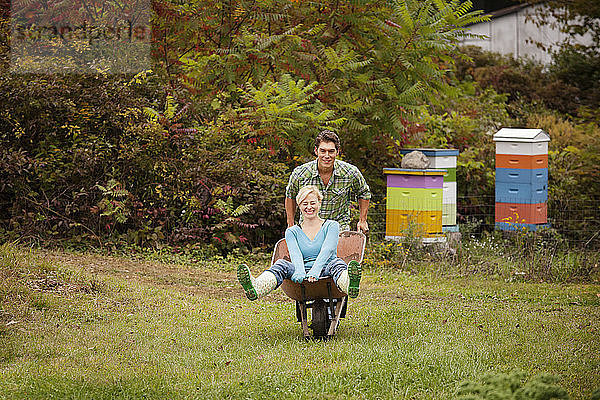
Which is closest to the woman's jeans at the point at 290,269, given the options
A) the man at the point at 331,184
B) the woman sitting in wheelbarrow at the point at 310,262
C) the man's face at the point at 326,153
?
the woman sitting in wheelbarrow at the point at 310,262

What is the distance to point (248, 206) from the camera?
11102mm

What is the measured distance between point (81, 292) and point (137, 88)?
4.79 meters

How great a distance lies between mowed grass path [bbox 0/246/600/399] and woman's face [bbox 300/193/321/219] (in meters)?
1.06

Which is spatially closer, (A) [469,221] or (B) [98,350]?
(B) [98,350]

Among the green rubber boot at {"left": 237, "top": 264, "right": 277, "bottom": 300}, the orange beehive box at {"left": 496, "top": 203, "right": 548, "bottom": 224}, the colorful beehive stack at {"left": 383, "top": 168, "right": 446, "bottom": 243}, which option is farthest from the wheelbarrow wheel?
the orange beehive box at {"left": 496, "top": 203, "right": 548, "bottom": 224}

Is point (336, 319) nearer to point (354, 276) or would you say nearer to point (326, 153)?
point (354, 276)

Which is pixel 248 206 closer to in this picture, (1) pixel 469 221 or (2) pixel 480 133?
(1) pixel 469 221

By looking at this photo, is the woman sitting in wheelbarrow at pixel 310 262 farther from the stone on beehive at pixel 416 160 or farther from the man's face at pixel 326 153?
the stone on beehive at pixel 416 160

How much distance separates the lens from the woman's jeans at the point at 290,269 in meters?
5.85

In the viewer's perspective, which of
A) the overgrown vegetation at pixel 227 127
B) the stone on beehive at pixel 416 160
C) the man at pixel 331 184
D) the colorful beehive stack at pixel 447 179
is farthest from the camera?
the colorful beehive stack at pixel 447 179

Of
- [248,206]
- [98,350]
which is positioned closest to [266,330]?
[98,350]

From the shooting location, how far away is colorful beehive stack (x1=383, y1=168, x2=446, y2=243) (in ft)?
35.6

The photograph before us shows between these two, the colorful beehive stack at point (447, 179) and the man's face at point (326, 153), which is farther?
the colorful beehive stack at point (447, 179)

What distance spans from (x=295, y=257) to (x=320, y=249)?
236 millimetres
